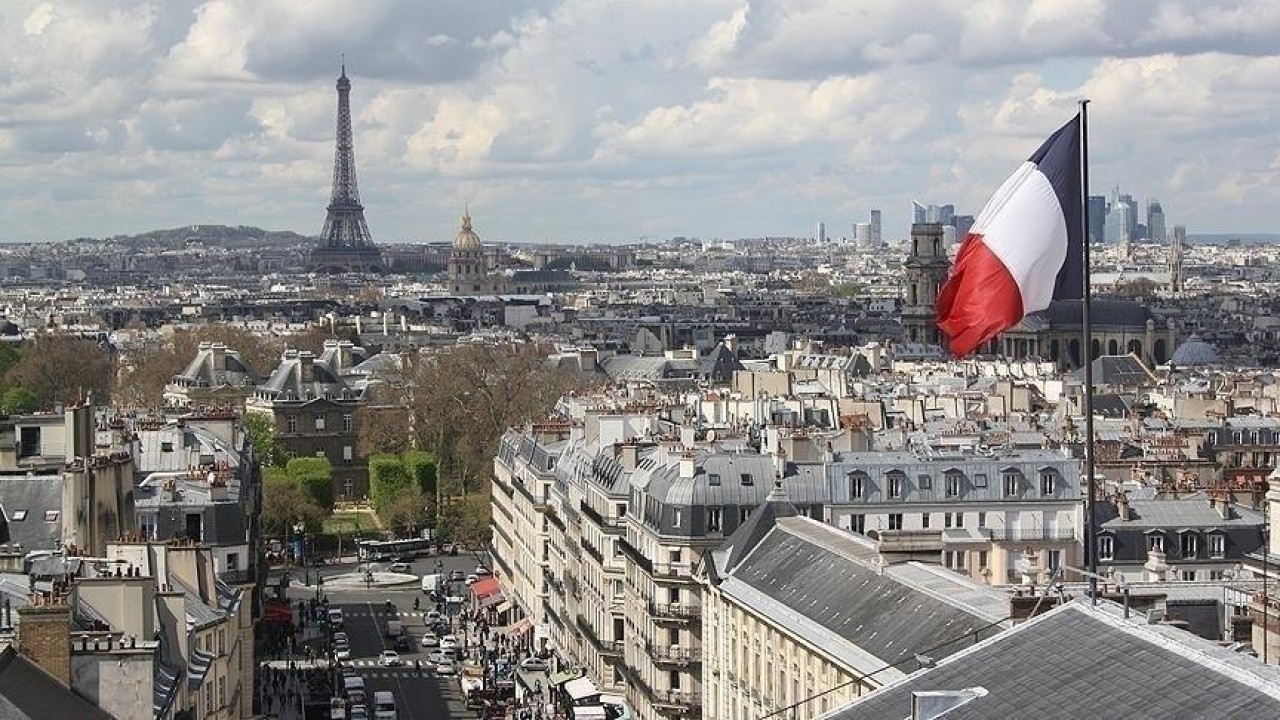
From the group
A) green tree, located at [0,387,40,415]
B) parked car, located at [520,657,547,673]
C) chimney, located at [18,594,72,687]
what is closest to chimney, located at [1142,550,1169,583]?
chimney, located at [18,594,72,687]

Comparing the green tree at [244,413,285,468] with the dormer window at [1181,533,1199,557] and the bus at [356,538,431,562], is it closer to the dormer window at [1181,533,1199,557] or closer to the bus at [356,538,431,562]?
the bus at [356,538,431,562]

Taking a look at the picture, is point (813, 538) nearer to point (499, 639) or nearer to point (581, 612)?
point (581, 612)

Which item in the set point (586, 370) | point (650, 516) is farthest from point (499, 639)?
point (586, 370)

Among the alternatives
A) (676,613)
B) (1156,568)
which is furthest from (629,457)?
(1156,568)

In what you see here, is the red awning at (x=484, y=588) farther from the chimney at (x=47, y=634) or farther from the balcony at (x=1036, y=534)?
the chimney at (x=47, y=634)

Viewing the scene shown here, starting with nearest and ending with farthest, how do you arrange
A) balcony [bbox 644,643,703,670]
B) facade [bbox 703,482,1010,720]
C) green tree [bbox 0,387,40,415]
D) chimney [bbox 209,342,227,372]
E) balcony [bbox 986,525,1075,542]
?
1. facade [bbox 703,482,1010,720]
2. balcony [bbox 644,643,703,670]
3. balcony [bbox 986,525,1075,542]
4. green tree [bbox 0,387,40,415]
5. chimney [bbox 209,342,227,372]

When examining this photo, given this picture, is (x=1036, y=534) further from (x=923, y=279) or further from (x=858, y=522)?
(x=923, y=279)

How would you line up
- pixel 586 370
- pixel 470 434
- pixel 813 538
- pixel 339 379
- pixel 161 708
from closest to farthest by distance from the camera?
pixel 161 708 < pixel 813 538 < pixel 470 434 < pixel 339 379 < pixel 586 370
